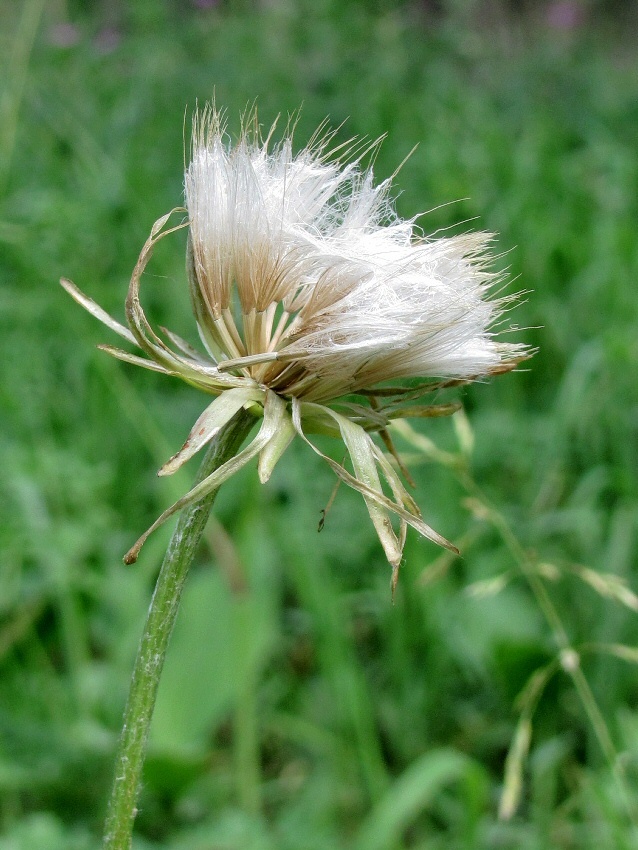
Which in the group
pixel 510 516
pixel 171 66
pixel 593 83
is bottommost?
pixel 510 516

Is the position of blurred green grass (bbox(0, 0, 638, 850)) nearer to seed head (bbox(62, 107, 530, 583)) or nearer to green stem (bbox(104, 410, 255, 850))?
seed head (bbox(62, 107, 530, 583))

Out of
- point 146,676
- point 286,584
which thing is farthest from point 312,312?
point 286,584

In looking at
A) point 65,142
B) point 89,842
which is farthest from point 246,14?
point 89,842

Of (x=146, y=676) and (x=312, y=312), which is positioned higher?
(x=312, y=312)

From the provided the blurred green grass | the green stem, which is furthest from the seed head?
the blurred green grass

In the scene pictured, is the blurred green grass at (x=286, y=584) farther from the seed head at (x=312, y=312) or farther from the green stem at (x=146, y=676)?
the green stem at (x=146, y=676)

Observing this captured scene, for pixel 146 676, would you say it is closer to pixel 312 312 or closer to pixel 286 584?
pixel 312 312

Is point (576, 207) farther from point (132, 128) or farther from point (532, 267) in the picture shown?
point (132, 128)

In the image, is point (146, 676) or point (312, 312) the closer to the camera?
point (146, 676)
